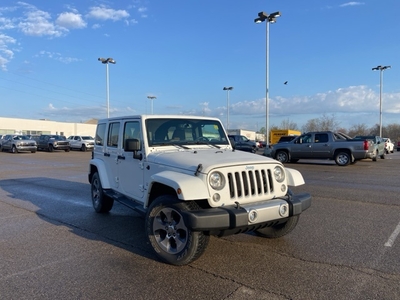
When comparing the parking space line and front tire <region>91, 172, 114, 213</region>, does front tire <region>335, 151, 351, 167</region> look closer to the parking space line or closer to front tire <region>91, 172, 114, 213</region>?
the parking space line

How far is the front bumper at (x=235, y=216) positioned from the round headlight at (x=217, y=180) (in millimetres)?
249

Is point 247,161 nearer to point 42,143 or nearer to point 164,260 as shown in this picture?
point 164,260

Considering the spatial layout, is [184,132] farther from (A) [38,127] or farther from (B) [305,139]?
(A) [38,127]

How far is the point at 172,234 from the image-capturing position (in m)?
4.20

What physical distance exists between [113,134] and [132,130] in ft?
2.85

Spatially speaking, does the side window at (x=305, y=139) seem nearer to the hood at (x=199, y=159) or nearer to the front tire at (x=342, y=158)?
the front tire at (x=342, y=158)

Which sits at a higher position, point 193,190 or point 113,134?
point 113,134

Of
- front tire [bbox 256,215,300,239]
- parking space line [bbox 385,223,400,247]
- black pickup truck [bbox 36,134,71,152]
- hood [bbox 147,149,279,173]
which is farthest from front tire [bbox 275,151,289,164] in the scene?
black pickup truck [bbox 36,134,71,152]

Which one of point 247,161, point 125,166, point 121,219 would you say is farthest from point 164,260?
point 121,219

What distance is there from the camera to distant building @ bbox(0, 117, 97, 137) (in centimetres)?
6234

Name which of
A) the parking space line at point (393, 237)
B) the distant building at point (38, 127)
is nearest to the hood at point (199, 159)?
the parking space line at point (393, 237)

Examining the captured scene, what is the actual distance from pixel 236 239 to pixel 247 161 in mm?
1497

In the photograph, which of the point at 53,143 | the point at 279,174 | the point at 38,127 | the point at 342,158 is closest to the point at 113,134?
the point at 279,174

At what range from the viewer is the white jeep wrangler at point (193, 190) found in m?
3.82
